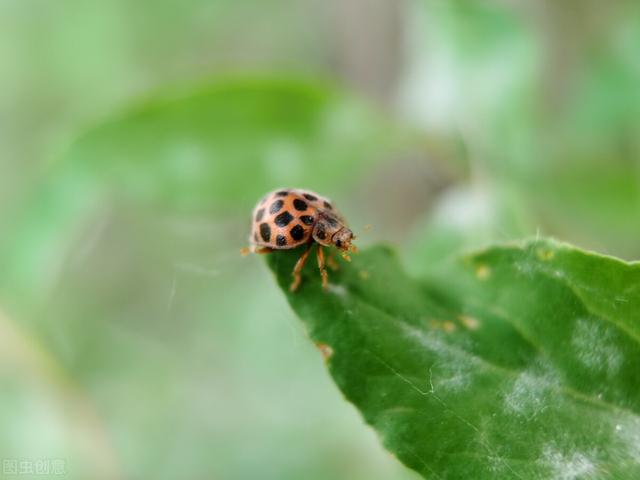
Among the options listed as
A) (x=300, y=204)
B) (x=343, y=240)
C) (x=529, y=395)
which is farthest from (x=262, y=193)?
(x=529, y=395)

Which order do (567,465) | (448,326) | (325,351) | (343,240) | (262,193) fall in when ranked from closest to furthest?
1. (567,465)
2. (325,351)
3. (448,326)
4. (343,240)
5. (262,193)

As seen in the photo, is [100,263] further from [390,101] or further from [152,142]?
[152,142]

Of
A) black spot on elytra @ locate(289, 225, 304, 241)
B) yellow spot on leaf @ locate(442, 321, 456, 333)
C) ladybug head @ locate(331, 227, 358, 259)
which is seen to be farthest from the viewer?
black spot on elytra @ locate(289, 225, 304, 241)

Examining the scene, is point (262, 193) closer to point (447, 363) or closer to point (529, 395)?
point (447, 363)

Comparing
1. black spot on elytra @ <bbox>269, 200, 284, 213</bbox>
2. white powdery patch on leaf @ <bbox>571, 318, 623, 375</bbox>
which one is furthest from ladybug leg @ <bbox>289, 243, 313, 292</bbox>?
white powdery patch on leaf @ <bbox>571, 318, 623, 375</bbox>

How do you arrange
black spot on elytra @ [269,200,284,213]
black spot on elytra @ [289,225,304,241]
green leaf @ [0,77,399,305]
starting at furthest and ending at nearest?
green leaf @ [0,77,399,305] → black spot on elytra @ [269,200,284,213] → black spot on elytra @ [289,225,304,241]

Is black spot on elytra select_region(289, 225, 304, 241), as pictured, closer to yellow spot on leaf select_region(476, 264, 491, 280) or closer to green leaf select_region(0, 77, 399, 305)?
yellow spot on leaf select_region(476, 264, 491, 280)

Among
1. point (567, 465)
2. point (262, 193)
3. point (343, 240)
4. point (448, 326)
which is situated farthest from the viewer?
point (262, 193)

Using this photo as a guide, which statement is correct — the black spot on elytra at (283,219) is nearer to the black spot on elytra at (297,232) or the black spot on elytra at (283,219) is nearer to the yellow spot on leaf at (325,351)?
the black spot on elytra at (297,232)
